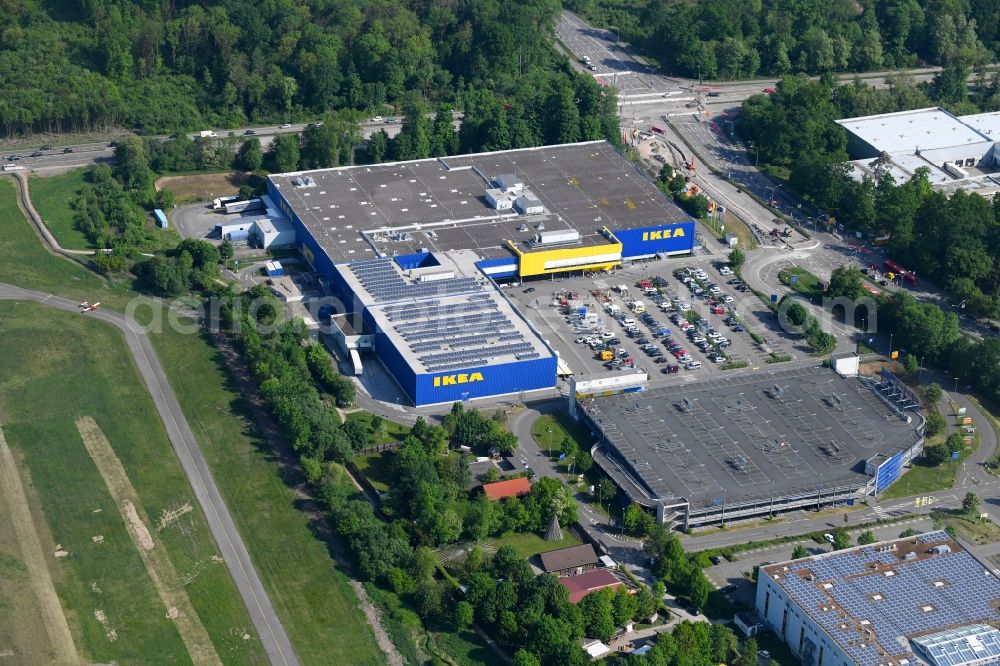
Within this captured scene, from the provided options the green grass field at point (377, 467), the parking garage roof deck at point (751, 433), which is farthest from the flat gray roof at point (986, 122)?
the green grass field at point (377, 467)

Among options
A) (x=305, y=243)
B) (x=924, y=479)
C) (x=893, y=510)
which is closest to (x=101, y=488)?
(x=305, y=243)

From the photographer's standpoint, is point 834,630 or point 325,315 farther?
point 325,315

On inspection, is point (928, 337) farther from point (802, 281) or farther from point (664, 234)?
point (664, 234)

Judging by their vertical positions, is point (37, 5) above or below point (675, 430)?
above

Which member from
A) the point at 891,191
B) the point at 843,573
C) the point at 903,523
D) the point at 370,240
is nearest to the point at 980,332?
the point at 891,191

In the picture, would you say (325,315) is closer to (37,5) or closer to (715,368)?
(715,368)

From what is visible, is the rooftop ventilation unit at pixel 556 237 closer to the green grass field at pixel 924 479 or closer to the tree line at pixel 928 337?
the tree line at pixel 928 337

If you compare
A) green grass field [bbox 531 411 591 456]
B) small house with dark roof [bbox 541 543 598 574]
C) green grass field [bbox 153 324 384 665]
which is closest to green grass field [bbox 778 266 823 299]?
green grass field [bbox 531 411 591 456]
